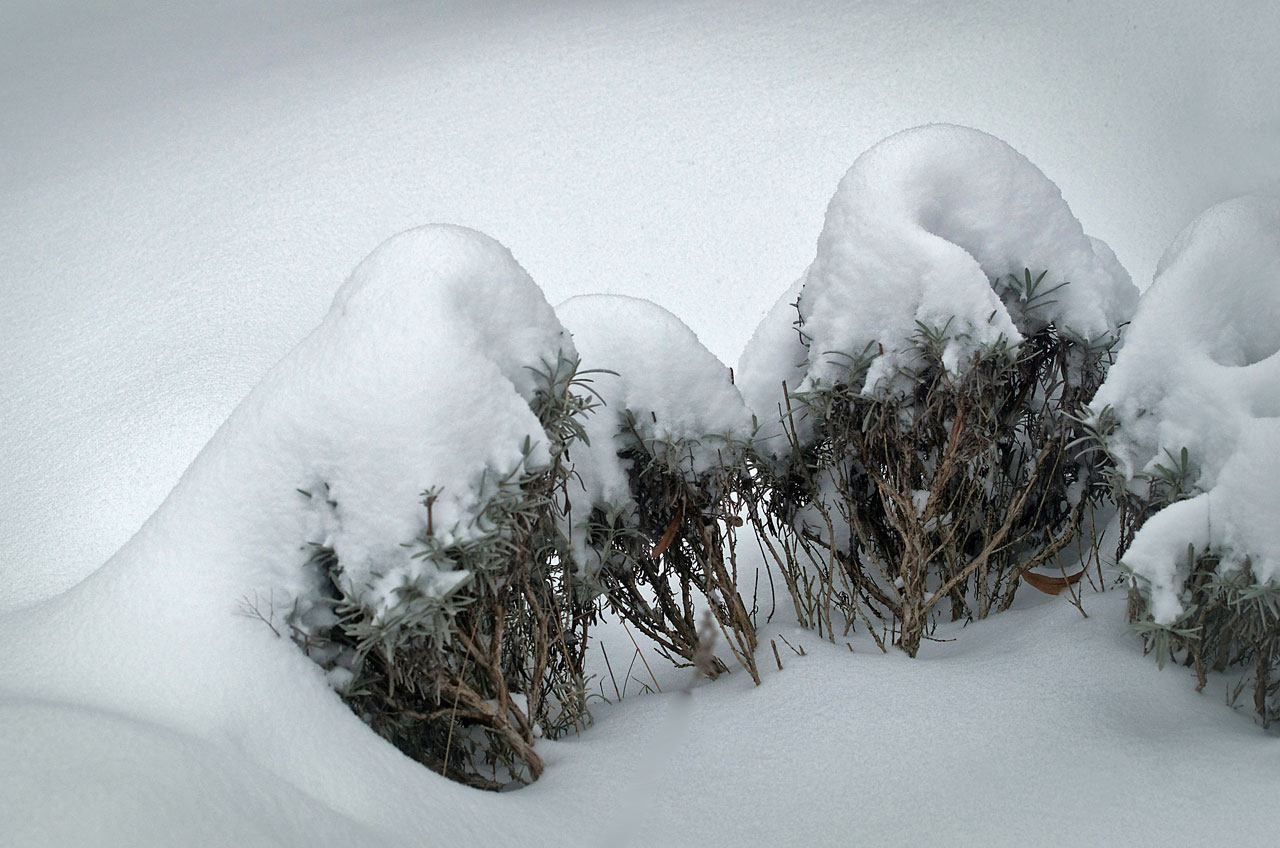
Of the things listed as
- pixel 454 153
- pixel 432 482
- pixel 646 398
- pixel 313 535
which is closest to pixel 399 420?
pixel 432 482

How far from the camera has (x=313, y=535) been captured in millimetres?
1394

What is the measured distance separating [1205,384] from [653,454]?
2.85ft

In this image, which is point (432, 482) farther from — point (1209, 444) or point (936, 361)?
point (1209, 444)

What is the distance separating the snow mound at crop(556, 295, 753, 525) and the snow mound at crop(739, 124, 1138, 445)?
195mm

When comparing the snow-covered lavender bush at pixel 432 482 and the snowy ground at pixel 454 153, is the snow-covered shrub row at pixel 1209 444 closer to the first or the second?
the snowy ground at pixel 454 153

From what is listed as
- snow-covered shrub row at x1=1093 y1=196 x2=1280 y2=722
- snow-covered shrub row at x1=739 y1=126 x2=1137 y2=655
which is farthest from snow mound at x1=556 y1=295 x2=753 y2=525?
snow-covered shrub row at x1=1093 y1=196 x2=1280 y2=722

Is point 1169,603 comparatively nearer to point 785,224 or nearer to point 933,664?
point 933,664

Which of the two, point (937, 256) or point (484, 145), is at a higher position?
point (484, 145)

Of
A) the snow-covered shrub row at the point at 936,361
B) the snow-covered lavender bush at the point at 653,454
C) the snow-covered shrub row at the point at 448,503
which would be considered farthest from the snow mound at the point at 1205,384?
the snow-covered shrub row at the point at 448,503

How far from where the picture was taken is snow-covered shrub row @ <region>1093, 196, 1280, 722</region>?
1.47 metres

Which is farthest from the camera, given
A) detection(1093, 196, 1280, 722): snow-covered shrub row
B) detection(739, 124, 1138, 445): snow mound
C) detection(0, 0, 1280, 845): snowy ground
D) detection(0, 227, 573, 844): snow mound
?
detection(0, 0, 1280, 845): snowy ground

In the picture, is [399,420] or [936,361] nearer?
[399,420]

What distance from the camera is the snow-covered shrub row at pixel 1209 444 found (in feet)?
4.81

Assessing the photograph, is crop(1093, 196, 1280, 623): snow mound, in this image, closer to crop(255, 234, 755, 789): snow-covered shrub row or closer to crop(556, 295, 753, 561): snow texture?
crop(556, 295, 753, 561): snow texture
